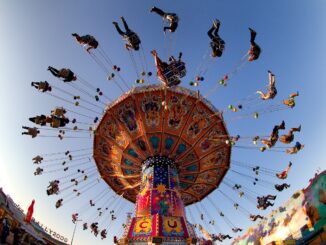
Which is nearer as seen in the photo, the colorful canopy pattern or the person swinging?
the person swinging

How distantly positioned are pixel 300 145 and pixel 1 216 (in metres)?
16.6

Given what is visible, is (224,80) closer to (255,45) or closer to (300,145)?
(255,45)

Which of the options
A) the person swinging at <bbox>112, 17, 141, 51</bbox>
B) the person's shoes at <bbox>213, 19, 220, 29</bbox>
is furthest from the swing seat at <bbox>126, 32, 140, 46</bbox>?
the person's shoes at <bbox>213, 19, 220, 29</bbox>

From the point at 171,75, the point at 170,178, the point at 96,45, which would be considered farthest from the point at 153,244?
the point at 96,45

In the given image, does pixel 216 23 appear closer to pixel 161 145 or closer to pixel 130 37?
pixel 130 37

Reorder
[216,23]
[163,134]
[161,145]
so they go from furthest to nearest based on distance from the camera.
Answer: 1. [161,145]
2. [163,134]
3. [216,23]

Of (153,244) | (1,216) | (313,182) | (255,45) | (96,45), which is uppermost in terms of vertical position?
(96,45)

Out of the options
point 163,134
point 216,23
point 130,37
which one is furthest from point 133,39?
point 163,134

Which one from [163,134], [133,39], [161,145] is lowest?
[161,145]

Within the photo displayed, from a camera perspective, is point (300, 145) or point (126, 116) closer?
point (300, 145)

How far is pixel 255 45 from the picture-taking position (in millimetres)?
12555

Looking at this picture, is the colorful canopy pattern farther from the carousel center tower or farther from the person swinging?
the person swinging

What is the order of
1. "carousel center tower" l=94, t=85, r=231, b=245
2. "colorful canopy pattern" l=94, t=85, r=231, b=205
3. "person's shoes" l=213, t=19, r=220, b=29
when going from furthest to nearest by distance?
1. "colorful canopy pattern" l=94, t=85, r=231, b=205
2. "carousel center tower" l=94, t=85, r=231, b=245
3. "person's shoes" l=213, t=19, r=220, b=29

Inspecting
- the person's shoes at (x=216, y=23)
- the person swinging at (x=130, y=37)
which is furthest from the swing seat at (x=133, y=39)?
the person's shoes at (x=216, y=23)
